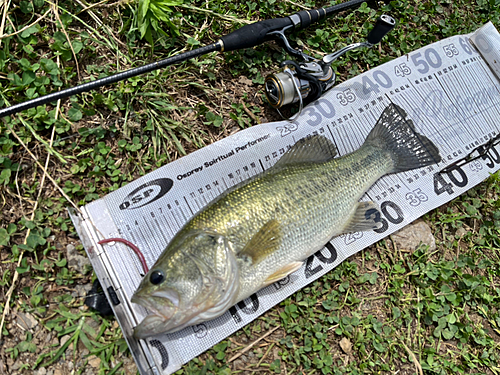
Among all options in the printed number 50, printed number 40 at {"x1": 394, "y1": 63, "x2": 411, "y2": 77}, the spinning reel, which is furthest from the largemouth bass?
the printed number 50

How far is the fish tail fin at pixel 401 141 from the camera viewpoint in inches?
123

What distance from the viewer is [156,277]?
2174 millimetres

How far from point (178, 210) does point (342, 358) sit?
1741mm

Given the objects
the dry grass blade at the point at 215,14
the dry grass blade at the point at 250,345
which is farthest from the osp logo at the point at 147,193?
the dry grass blade at the point at 215,14

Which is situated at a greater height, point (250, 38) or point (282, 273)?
point (250, 38)

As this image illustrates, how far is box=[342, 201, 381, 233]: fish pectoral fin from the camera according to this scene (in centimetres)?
289

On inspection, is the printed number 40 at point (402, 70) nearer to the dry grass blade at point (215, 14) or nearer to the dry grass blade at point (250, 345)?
the dry grass blade at point (215, 14)

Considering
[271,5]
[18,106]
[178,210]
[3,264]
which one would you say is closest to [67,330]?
[3,264]

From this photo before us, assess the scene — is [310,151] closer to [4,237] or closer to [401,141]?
[401,141]

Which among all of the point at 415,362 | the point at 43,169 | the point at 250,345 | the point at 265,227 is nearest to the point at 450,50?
the point at 265,227

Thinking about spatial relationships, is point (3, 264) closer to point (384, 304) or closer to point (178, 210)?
point (178, 210)

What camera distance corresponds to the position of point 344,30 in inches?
145

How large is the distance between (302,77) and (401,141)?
3.52ft

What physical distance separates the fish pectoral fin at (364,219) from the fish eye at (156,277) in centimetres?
149
